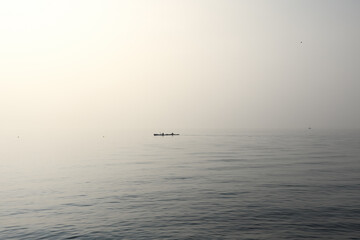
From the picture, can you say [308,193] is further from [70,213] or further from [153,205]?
[70,213]

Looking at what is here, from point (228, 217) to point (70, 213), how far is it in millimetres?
16238

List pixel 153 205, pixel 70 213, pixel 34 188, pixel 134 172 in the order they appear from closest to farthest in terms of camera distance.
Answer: pixel 70 213 → pixel 153 205 → pixel 34 188 → pixel 134 172

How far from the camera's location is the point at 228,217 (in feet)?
104

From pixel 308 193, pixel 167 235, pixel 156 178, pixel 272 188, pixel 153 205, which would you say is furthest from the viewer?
pixel 156 178

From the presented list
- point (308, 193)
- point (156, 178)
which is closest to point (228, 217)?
point (308, 193)

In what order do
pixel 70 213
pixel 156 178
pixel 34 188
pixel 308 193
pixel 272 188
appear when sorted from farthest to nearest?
1. pixel 156 178
2. pixel 34 188
3. pixel 272 188
4. pixel 308 193
5. pixel 70 213

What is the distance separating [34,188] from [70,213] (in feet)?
61.9

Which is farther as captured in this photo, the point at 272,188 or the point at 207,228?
the point at 272,188

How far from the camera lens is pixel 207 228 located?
2834 cm

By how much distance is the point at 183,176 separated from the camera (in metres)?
58.6

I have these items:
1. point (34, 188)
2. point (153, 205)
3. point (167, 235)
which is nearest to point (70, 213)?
point (153, 205)

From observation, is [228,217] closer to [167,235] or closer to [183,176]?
[167,235]

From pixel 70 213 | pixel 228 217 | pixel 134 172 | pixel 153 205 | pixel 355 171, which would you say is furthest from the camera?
pixel 134 172

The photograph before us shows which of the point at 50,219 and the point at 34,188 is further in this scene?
the point at 34,188
